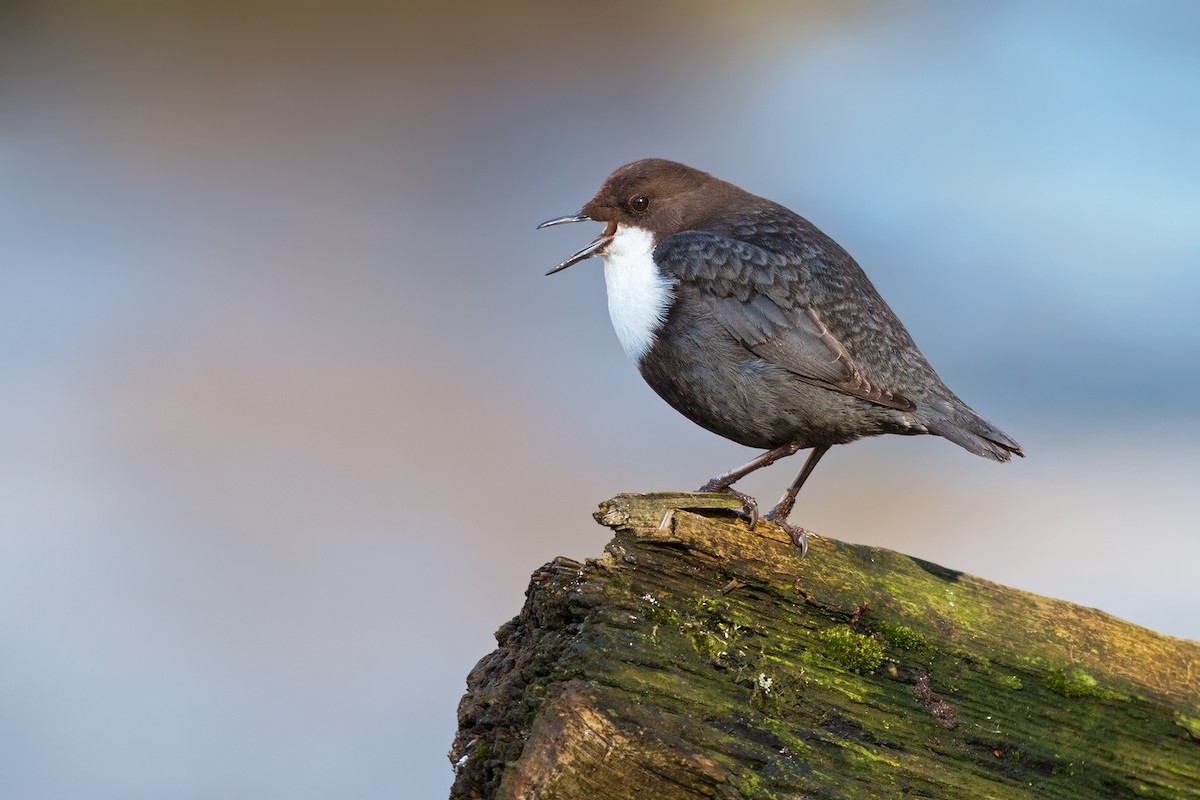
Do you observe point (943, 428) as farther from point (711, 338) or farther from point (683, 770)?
point (683, 770)

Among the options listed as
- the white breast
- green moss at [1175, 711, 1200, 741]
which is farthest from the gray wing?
green moss at [1175, 711, 1200, 741]

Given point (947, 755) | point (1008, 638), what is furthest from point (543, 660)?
point (1008, 638)

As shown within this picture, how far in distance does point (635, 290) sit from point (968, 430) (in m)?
1.37

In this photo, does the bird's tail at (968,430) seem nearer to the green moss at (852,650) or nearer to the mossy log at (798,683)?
the mossy log at (798,683)

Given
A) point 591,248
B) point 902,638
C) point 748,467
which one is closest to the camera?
point 902,638

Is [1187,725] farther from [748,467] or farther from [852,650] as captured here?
[748,467]

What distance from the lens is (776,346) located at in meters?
3.91

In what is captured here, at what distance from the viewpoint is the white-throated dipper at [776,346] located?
3879mm

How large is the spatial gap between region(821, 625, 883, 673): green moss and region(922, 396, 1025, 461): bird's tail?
1.17 meters

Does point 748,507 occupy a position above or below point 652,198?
below

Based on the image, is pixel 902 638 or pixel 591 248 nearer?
pixel 902 638

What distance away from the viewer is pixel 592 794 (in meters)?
2.34

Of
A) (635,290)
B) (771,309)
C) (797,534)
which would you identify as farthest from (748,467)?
(635,290)

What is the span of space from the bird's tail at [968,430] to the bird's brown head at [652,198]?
1266mm
